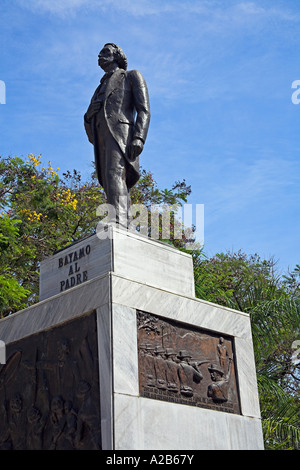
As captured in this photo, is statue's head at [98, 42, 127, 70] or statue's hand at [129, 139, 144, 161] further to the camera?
statue's head at [98, 42, 127, 70]

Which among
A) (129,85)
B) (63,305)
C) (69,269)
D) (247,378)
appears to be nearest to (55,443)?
(63,305)

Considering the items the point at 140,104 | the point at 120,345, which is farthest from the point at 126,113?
the point at 120,345

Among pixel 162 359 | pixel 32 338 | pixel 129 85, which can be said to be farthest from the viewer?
pixel 129 85

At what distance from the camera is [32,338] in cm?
890

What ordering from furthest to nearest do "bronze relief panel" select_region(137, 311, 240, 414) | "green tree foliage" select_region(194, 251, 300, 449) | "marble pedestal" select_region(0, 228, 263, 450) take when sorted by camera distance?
1. "green tree foliage" select_region(194, 251, 300, 449)
2. "bronze relief panel" select_region(137, 311, 240, 414)
3. "marble pedestal" select_region(0, 228, 263, 450)

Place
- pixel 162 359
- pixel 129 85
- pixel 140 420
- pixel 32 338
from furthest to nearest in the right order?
pixel 129 85, pixel 32 338, pixel 162 359, pixel 140 420

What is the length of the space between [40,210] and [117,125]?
10.8 metres

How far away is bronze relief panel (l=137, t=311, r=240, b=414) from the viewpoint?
811cm

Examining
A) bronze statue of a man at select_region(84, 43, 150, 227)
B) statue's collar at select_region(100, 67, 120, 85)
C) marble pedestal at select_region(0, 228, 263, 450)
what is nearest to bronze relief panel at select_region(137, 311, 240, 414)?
marble pedestal at select_region(0, 228, 263, 450)

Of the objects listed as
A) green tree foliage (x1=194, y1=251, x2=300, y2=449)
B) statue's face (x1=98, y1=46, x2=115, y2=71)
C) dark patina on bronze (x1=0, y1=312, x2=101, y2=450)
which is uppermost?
statue's face (x1=98, y1=46, x2=115, y2=71)

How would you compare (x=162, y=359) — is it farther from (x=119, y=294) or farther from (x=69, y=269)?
(x=69, y=269)

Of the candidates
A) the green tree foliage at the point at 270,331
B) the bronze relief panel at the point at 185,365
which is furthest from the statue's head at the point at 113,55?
the green tree foliage at the point at 270,331

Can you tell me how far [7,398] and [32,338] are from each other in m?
0.87

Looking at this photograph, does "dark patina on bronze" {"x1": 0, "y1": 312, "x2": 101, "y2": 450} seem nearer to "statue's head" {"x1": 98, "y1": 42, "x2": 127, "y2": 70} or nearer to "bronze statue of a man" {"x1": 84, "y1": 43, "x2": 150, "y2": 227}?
"bronze statue of a man" {"x1": 84, "y1": 43, "x2": 150, "y2": 227}
